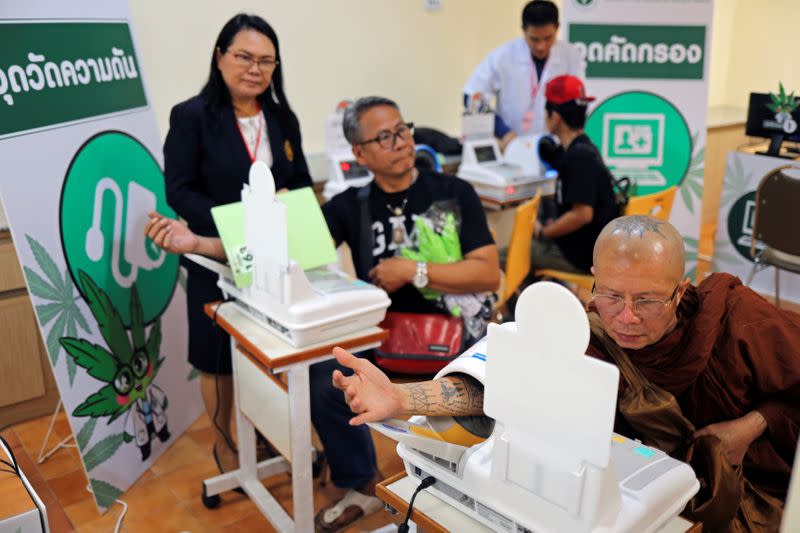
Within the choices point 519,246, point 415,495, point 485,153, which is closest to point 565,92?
point 519,246

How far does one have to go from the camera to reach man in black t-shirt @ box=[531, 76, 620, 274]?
3.10 metres

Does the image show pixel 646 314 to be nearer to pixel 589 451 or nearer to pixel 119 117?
pixel 589 451

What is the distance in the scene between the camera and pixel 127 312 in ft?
8.62

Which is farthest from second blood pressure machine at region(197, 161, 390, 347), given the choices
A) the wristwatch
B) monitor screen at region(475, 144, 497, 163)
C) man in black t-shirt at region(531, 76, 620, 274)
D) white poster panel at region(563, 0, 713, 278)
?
white poster panel at region(563, 0, 713, 278)

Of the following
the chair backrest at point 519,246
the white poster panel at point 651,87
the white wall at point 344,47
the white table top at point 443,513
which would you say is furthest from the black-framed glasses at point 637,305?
the white poster panel at point 651,87

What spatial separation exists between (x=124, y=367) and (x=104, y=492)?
Answer: 0.43 meters

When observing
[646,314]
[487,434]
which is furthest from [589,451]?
[646,314]

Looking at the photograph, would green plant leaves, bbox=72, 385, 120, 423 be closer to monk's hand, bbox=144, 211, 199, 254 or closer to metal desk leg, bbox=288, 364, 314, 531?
monk's hand, bbox=144, 211, 199, 254

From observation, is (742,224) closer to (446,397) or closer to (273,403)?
(273,403)

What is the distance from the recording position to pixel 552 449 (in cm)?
105

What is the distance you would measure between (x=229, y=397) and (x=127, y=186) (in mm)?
834

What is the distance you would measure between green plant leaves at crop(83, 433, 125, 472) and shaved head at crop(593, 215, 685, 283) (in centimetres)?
186

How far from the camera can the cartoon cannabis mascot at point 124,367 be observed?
2.42m

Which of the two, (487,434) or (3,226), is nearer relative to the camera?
(487,434)
